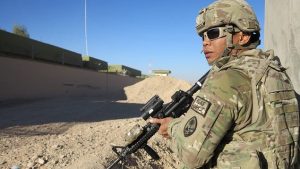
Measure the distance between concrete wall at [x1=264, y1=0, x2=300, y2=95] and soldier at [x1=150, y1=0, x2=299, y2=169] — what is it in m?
2.23

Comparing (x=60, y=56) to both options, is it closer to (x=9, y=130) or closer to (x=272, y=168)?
(x=9, y=130)

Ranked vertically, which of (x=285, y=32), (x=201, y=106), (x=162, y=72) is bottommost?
(x=201, y=106)

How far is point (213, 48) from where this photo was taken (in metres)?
2.15

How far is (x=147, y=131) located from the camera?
2584 millimetres

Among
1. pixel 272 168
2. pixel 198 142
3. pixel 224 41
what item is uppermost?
pixel 224 41

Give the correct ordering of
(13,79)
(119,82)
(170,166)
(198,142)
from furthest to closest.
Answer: (119,82), (13,79), (170,166), (198,142)

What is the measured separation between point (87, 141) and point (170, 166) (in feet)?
4.17

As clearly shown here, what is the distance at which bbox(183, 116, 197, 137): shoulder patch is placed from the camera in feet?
6.29

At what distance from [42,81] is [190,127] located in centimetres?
1916

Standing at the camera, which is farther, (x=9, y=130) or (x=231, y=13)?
(x=9, y=130)

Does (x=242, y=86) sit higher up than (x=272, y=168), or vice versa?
(x=242, y=86)

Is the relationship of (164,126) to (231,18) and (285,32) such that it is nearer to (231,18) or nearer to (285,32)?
(231,18)

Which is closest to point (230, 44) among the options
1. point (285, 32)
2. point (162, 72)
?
point (285, 32)

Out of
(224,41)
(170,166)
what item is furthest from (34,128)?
(224,41)
